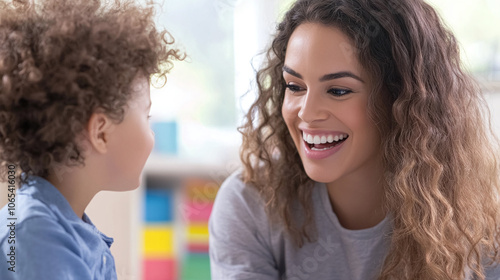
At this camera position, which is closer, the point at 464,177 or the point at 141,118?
the point at 141,118

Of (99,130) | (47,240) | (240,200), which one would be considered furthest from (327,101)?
(47,240)

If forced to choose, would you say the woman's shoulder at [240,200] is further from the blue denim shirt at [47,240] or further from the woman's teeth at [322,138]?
the blue denim shirt at [47,240]

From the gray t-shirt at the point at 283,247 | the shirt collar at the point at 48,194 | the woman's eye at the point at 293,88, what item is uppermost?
the woman's eye at the point at 293,88

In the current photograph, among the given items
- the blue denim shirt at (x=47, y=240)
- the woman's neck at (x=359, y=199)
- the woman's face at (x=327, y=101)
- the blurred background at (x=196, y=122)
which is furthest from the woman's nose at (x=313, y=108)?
the blurred background at (x=196, y=122)

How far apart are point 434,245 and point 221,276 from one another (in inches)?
17.2

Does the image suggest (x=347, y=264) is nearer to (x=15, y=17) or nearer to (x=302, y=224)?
(x=302, y=224)

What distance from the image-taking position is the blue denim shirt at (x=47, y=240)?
2.31 feet

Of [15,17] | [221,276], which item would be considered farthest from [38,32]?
[221,276]

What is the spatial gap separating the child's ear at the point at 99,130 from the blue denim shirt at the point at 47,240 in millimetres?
78

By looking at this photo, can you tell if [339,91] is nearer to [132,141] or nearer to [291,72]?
[291,72]

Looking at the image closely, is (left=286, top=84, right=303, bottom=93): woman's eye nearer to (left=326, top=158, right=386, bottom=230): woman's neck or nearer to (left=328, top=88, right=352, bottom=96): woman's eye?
(left=328, top=88, right=352, bottom=96): woman's eye

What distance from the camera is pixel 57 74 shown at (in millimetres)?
732

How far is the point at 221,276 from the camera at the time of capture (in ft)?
4.15

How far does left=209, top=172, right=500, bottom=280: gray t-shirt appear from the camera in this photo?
1.22 m
